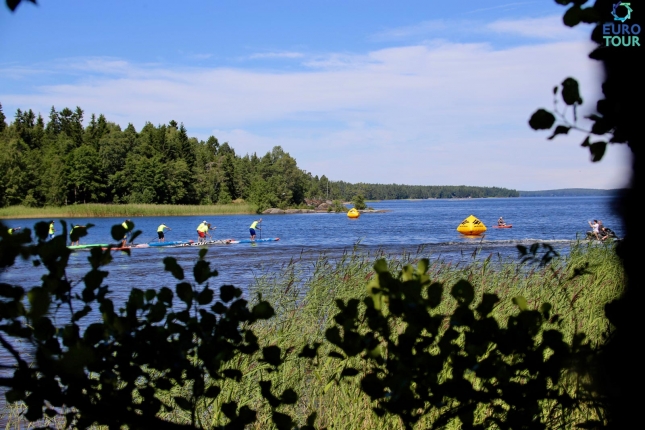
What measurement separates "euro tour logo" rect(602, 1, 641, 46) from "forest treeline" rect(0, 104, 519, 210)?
70.8 meters

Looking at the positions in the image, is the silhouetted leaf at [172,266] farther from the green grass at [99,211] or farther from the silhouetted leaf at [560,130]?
the green grass at [99,211]

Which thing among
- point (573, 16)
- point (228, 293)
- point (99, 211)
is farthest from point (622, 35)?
point (99, 211)

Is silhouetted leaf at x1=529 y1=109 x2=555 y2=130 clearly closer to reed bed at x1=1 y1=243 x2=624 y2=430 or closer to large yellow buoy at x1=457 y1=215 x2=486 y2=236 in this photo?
reed bed at x1=1 y1=243 x2=624 y2=430

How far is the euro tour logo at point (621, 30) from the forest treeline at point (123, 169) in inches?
2786

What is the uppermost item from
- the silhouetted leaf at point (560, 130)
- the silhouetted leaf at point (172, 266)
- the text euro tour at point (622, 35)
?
the text euro tour at point (622, 35)

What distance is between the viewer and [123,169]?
103312mm

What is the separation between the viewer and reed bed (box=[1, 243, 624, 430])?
5.06 m

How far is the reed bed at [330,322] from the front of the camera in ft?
16.6

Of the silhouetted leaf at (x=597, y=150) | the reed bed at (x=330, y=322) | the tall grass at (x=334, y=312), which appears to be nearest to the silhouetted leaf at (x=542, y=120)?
the silhouetted leaf at (x=597, y=150)

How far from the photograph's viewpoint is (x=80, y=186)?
90375 mm

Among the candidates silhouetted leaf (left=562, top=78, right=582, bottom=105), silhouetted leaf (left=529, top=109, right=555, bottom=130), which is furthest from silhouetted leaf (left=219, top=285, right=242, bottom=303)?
silhouetted leaf (left=562, top=78, right=582, bottom=105)

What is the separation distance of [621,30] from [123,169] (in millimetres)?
106397

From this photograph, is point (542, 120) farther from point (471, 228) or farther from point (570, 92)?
point (471, 228)

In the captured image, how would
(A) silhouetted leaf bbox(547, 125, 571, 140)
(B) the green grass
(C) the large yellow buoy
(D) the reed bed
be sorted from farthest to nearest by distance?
1. (B) the green grass
2. (C) the large yellow buoy
3. (D) the reed bed
4. (A) silhouetted leaf bbox(547, 125, 571, 140)
